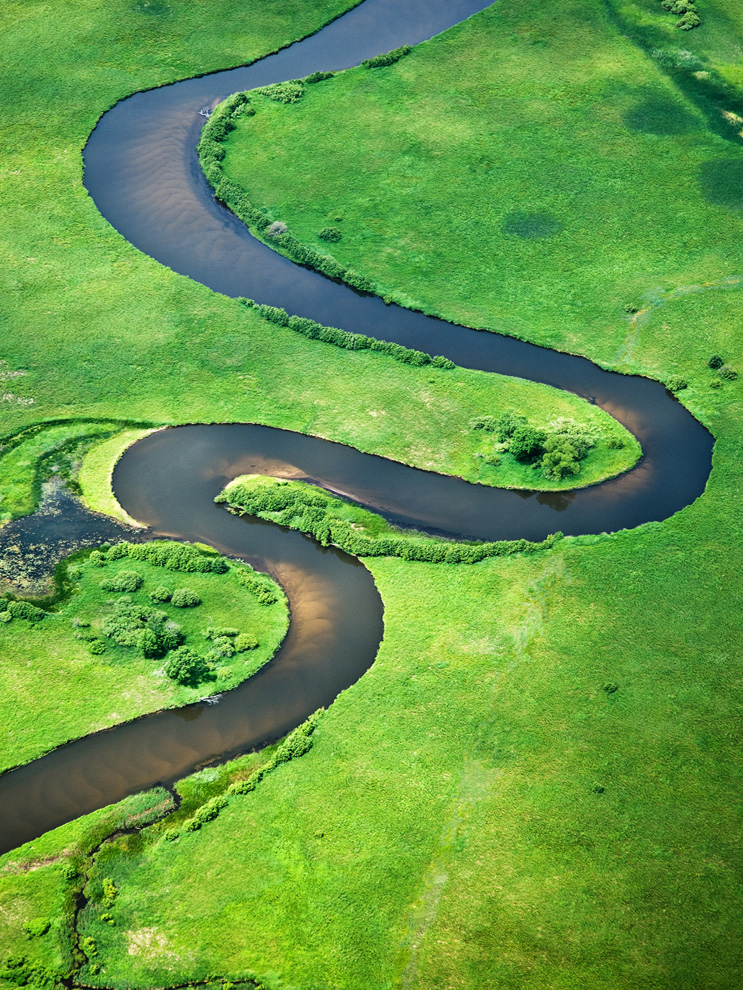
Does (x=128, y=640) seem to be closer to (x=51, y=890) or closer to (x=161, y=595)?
(x=161, y=595)

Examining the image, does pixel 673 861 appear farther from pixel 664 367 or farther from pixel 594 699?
pixel 664 367

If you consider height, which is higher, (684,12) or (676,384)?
(684,12)

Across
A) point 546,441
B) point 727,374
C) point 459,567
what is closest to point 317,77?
point 546,441

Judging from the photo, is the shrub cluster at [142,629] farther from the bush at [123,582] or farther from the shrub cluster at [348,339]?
the shrub cluster at [348,339]

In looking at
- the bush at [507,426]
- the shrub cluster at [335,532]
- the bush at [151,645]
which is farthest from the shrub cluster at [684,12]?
the bush at [151,645]

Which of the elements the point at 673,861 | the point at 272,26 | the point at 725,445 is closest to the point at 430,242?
the point at 725,445

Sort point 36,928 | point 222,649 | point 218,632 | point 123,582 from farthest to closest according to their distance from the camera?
point 123,582
point 218,632
point 222,649
point 36,928

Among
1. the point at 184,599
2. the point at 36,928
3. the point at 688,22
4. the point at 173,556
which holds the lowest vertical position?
the point at 36,928

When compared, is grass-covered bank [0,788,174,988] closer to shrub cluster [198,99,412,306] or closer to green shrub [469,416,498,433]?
green shrub [469,416,498,433]
